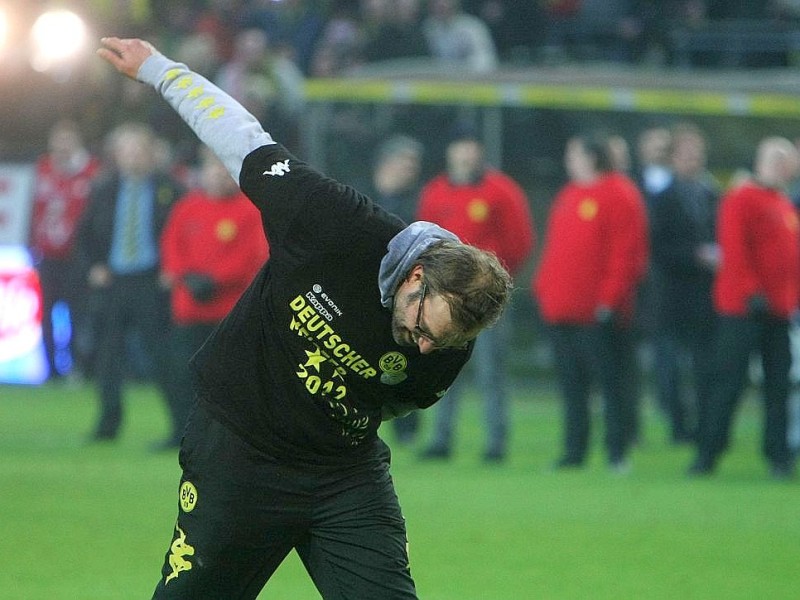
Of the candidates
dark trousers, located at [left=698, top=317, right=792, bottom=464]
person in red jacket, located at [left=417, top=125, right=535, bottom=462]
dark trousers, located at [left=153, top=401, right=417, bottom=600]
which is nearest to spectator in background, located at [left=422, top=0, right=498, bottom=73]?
person in red jacket, located at [left=417, top=125, right=535, bottom=462]

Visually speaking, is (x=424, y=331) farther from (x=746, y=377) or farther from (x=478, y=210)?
(x=478, y=210)

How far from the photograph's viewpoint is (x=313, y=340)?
16.0 ft

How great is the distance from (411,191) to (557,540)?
4.54 metres

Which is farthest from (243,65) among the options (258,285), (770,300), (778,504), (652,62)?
(258,285)

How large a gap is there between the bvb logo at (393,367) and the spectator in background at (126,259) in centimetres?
768

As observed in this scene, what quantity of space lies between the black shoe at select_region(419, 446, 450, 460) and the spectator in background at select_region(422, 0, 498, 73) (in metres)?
8.57

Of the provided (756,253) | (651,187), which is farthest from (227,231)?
(651,187)

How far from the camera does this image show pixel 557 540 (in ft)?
29.3

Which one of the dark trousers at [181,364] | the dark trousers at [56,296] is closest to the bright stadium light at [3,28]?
the dark trousers at [56,296]

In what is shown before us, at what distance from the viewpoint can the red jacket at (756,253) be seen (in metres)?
11.2

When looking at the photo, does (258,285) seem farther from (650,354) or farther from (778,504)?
(650,354)

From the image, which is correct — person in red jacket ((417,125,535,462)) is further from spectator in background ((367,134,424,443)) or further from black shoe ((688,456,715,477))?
black shoe ((688,456,715,477))

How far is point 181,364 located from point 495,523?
3.29 meters

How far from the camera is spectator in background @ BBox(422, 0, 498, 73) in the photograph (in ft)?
64.8
